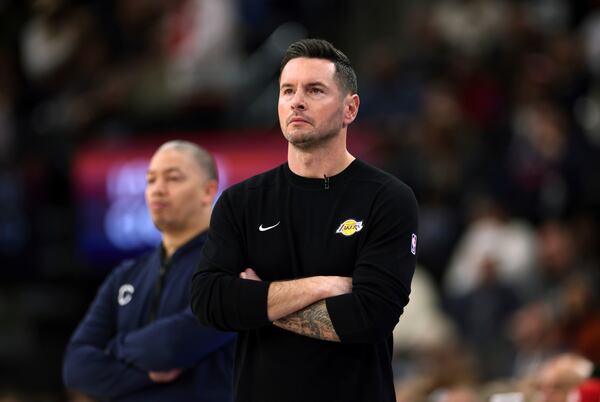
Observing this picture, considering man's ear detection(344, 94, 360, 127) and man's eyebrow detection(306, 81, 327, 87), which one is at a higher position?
man's eyebrow detection(306, 81, 327, 87)

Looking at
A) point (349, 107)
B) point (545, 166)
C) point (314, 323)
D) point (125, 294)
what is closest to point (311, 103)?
point (349, 107)

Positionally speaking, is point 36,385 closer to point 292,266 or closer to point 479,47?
point 479,47

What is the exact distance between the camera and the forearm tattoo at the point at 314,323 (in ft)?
12.8

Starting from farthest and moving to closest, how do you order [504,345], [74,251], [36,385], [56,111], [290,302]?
[56,111], [74,251], [36,385], [504,345], [290,302]

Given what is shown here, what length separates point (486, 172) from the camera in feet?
37.9

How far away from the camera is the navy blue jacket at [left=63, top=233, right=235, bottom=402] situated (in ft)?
16.1

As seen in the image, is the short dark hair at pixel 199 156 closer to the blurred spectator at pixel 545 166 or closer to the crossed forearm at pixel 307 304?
the crossed forearm at pixel 307 304

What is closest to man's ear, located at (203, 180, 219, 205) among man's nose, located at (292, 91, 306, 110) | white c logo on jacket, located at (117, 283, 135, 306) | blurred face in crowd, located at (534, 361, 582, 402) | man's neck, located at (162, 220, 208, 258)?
man's neck, located at (162, 220, 208, 258)

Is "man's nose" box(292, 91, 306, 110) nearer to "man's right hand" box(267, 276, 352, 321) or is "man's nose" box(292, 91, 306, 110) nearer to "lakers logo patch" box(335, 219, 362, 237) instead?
"lakers logo patch" box(335, 219, 362, 237)

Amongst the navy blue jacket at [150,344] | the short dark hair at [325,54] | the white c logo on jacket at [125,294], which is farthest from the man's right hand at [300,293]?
the white c logo on jacket at [125,294]

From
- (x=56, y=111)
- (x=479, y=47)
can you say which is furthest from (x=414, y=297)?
(x=56, y=111)

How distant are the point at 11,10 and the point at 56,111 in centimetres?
179

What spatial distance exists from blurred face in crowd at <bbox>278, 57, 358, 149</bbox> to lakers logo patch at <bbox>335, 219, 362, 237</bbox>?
0.32 metres

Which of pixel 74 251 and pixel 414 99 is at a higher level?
pixel 414 99
